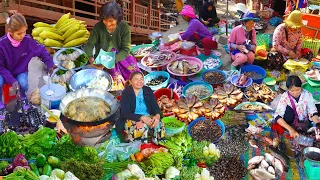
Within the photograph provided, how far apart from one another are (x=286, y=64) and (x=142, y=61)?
2384mm

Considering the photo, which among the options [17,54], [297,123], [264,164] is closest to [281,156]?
[264,164]

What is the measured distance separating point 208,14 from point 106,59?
3615mm

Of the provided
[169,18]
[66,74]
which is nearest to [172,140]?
[66,74]

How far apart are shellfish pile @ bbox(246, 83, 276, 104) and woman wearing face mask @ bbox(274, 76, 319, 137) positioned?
2.77ft

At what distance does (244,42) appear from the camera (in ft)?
21.5

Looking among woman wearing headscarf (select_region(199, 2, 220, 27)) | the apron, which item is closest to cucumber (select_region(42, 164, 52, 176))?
the apron

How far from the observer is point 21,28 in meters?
4.89

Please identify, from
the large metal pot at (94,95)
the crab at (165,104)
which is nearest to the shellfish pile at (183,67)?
the crab at (165,104)

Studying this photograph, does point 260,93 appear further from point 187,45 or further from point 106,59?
point 106,59

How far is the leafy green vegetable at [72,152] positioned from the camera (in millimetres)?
4020

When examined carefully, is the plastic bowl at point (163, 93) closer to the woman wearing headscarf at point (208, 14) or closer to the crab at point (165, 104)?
the crab at point (165, 104)

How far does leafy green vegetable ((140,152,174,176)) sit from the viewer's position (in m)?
4.00

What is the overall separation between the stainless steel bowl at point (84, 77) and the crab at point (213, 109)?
1.37 metres

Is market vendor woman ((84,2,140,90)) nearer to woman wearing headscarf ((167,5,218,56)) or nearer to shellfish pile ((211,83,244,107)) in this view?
shellfish pile ((211,83,244,107))
